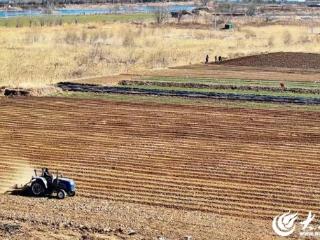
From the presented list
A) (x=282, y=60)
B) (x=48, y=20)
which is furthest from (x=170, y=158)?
(x=48, y=20)

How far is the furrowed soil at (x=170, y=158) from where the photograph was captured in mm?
13844

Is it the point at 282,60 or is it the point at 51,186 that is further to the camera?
the point at 282,60

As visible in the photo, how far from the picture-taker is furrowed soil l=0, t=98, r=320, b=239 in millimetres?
13844

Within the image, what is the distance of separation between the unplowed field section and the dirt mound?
1883 cm

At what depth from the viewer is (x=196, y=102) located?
29047mm

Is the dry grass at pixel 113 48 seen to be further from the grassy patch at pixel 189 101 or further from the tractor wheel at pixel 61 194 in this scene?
the tractor wheel at pixel 61 194

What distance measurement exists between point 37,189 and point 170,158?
539cm

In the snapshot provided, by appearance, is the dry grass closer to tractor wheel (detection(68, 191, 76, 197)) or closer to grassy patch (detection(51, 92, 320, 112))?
grassy patch (detection(51, 92, 320, 112))

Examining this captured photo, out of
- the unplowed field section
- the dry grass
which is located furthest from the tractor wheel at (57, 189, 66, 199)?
the dry grass

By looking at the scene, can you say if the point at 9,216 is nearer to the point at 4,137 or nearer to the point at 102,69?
the point at 4,137

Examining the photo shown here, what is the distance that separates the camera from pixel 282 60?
153ft

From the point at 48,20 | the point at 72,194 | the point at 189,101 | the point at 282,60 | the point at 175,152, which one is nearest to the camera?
the point at 72,194

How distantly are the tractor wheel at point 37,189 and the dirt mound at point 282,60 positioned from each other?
106 feet

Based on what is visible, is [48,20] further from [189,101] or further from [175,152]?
[175,152]
